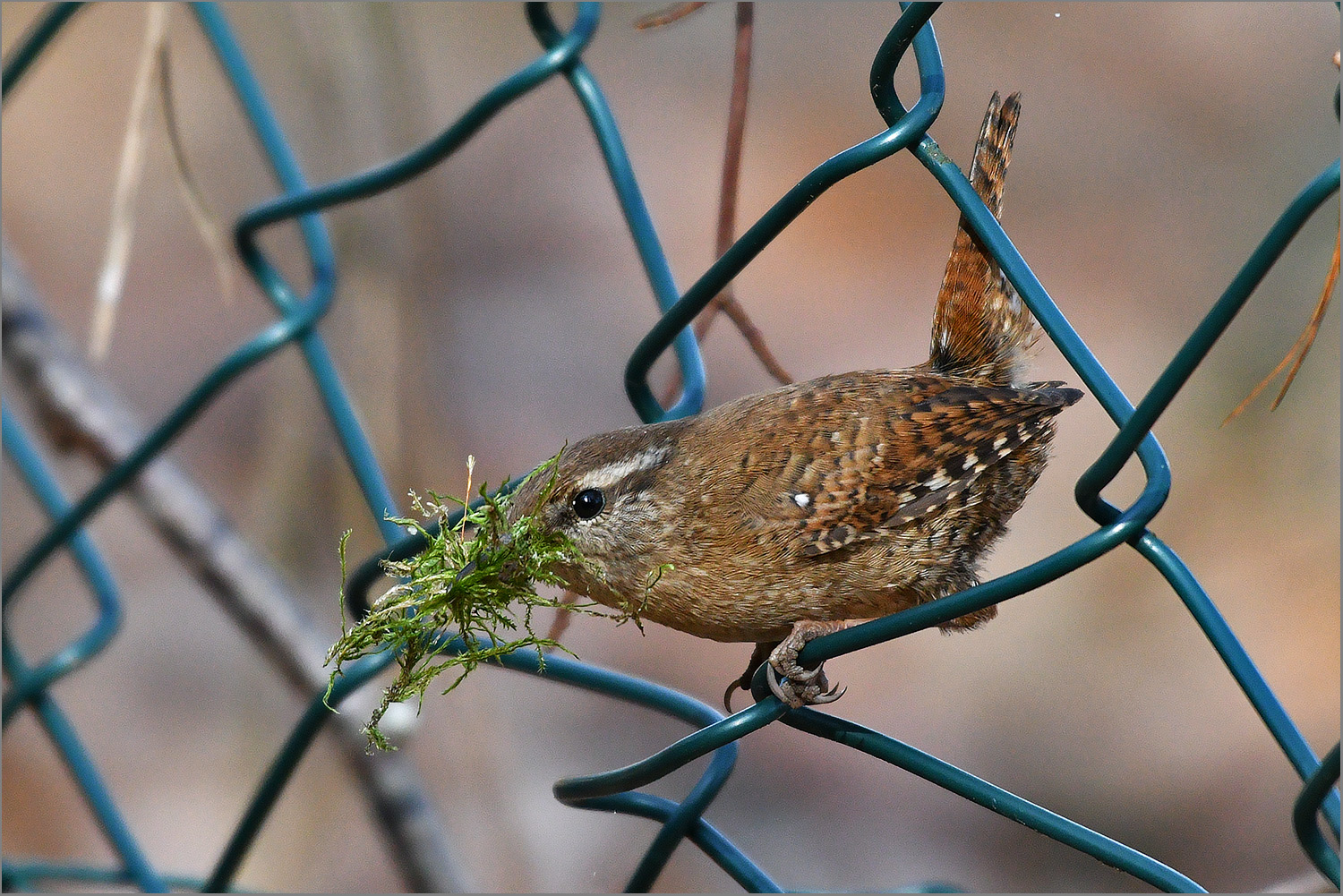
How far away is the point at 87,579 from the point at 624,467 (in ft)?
4.73

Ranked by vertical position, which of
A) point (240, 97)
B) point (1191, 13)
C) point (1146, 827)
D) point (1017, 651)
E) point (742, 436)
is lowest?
point (1146, 827)

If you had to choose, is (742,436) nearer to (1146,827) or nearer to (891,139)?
(891,139)

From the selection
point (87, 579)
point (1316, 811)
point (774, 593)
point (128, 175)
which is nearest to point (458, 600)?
point (774, 593)

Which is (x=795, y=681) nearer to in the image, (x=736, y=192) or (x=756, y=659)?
(x=756, y=659)

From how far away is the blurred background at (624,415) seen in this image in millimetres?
2920

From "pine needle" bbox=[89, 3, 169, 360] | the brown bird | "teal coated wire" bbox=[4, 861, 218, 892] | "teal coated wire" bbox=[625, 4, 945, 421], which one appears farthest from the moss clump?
"teal coated wire" bbox=[4, 861, 218, 892]

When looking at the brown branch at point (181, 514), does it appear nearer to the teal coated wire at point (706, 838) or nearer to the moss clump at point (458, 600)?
the teal coated wire at point (706, 838)

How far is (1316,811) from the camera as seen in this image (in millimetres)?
1112

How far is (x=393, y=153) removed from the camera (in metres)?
3.44

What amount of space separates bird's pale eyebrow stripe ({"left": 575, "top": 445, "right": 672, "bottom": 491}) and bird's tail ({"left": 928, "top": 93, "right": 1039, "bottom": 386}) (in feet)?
1.26

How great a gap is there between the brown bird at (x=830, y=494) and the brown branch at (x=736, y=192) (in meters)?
0.13

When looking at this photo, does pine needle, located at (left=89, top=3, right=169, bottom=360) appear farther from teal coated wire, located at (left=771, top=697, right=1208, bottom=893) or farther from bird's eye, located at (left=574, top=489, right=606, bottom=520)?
teal coated wire, located at (left=771, top=697, right=1208, bottom=893)

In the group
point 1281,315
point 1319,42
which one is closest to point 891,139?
point 1319,42

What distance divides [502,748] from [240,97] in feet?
7.94
